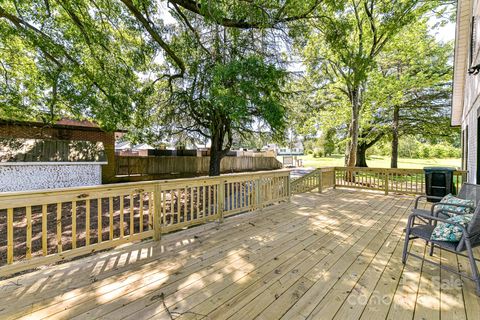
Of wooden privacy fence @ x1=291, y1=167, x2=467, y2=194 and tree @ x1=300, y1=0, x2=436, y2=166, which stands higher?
tree @ x1=300, y1=0, x2=436, y2=166

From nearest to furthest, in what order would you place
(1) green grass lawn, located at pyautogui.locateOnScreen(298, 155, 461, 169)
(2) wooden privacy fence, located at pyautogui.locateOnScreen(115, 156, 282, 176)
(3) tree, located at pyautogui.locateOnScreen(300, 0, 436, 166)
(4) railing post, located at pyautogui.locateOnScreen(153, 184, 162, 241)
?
(4) railing post, located at pyautogui.locateOnScreen(153, 184, 162, 241) < (3) tree, located at pyautogui.locateOnScreen(300, 0, 436, 166) < (2) wooden privacy fence, located at pyautogui.locateOnScreen(115, 156, 282, 176) < (1) green grass lawn, located at pyautogui.locateOnScreen(298, 155, 461, 169)

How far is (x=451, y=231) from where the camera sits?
2.35m

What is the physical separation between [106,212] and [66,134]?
4.82m

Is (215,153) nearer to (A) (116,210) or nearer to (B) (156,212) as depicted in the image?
(A) (116,210)

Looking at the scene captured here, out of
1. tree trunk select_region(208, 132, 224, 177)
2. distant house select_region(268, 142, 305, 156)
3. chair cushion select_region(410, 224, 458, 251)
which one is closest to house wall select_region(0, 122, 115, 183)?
tree trunk select_region(208, 132, 224, 177)

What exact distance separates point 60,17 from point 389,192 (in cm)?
1125

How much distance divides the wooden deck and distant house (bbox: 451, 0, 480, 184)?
2837 millimetres

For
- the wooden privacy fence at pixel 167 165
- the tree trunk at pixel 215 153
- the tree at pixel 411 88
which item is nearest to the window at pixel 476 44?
the tree at pixel 411 88

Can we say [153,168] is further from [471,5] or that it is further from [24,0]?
[471,5]

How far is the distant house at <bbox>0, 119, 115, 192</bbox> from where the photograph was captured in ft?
23.7

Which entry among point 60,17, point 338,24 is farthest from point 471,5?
point 60,17

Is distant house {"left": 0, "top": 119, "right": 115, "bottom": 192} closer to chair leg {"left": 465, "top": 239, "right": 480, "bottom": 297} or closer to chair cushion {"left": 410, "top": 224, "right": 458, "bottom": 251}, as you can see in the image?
chair cushion {"left": 410, "top": 224, "right": 458, "bottom": 251}

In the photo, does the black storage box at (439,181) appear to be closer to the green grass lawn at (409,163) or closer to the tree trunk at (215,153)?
the tree trunk at (215,153)

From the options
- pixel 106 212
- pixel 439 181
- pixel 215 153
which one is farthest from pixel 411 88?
pixel 106 212
